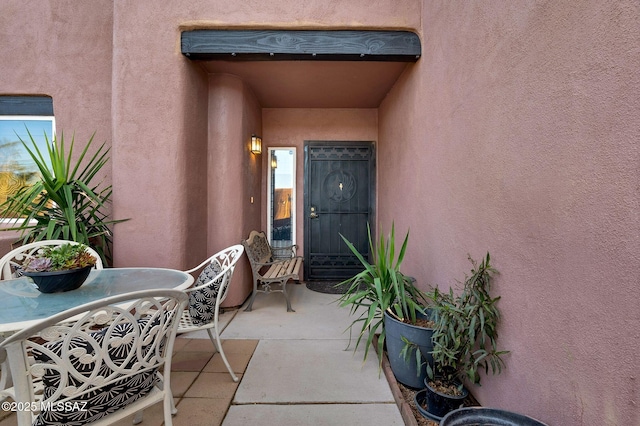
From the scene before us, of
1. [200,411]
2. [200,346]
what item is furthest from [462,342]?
[200,346]

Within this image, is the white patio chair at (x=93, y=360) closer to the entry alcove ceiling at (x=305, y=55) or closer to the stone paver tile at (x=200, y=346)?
the stone paver tile at (x=200, y=346)

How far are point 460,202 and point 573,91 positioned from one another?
0.98 metres

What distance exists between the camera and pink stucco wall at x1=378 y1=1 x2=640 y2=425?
0.90 meters

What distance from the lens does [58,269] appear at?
1472 millimetres

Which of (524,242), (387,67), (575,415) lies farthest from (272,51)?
(575,415)

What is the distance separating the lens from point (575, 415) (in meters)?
1.06

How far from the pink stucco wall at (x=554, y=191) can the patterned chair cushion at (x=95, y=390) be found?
1617 millimetres

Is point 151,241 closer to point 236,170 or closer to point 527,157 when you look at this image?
point 236,170

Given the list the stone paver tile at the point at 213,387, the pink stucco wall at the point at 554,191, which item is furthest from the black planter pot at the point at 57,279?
the pink stucco wall at the point at 554,191

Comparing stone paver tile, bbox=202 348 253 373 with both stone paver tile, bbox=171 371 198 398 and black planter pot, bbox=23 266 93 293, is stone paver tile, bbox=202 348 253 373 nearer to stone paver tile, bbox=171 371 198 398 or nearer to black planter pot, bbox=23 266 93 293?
stone paver tile, bbox=171 371 198 398

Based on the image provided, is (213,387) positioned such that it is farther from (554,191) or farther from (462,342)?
(554,191)

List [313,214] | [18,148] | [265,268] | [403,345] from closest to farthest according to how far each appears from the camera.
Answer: [403,345], [18,148], [265,268], [313,214]

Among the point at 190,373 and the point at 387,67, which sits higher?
the point at 387,67

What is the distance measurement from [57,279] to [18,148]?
339 centimetres
